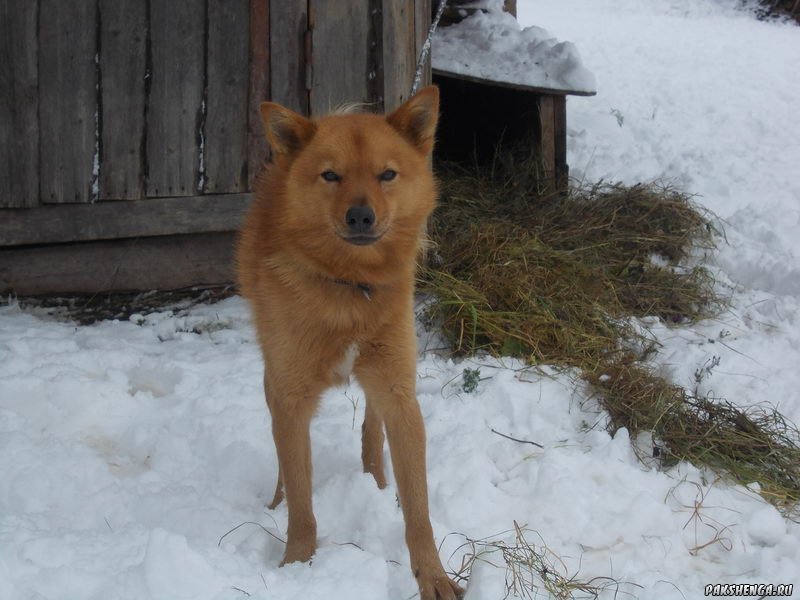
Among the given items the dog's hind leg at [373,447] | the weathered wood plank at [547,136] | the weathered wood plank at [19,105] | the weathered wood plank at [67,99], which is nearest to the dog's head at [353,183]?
the dog's hind leg at [373,447]

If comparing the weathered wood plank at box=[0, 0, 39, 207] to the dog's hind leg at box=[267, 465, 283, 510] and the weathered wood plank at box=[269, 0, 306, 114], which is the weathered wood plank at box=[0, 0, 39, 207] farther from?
the dog's hind leg at box=[267, 465, 283, 510]

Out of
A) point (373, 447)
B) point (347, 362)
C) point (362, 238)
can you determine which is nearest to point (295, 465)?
point (347, 362)

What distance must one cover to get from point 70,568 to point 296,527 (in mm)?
786

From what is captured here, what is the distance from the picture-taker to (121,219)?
208 inches

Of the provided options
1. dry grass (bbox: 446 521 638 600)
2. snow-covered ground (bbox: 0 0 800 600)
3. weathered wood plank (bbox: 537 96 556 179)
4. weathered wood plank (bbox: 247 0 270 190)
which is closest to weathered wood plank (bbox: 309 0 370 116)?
weathered wood plank (bbox: 247 0 270 190)

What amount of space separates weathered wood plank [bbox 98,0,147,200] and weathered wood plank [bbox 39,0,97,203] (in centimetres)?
7

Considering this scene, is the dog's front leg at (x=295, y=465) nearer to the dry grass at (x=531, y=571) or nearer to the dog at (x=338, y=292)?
the dog at (x=338, y=292)

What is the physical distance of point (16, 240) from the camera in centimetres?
515

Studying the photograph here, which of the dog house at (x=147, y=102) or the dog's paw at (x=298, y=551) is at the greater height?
the dog house at (x=147, y=102)

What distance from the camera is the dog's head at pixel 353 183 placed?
278cm

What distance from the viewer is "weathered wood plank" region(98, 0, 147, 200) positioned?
16.6 feet

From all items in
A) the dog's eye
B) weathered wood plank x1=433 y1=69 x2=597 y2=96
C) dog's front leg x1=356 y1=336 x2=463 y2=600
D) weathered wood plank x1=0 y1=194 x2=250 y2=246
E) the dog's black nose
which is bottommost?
dog's front leg x1=356 y1=336 x2=463 y2=600

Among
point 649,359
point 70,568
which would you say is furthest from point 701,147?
point 70,568

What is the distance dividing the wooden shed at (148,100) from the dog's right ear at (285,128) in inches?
96.1
